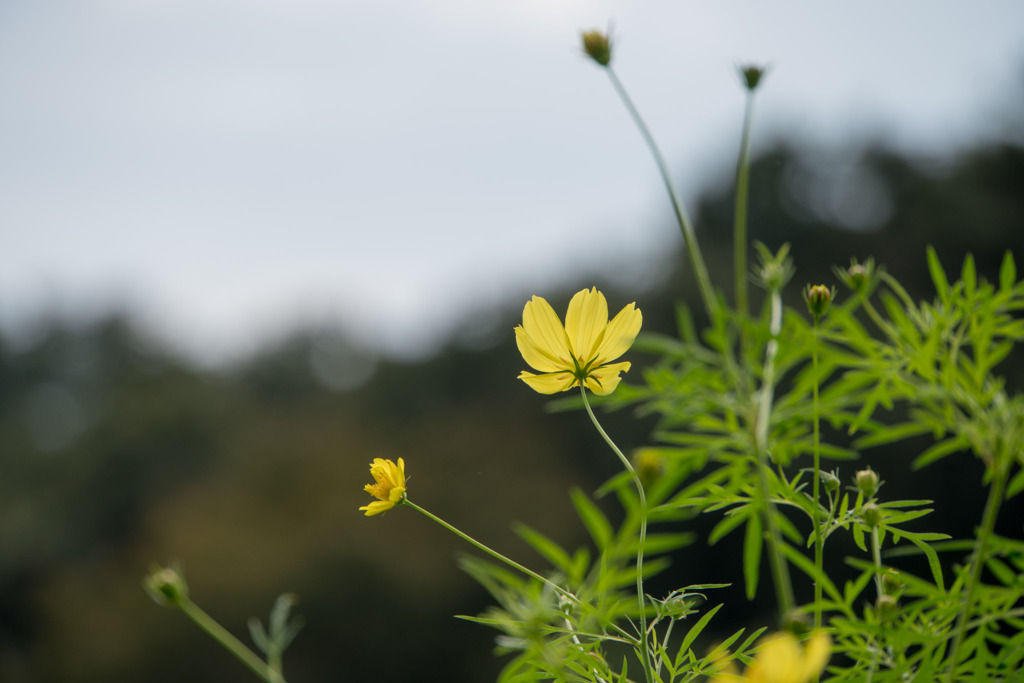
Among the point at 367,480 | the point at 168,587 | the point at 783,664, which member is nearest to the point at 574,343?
the point at 783,664

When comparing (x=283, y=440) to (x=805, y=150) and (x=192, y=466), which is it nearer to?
(x=192, y=466)

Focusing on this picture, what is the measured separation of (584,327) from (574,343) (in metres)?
0.01

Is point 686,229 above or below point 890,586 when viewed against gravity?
above

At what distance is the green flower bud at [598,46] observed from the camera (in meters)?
0.42

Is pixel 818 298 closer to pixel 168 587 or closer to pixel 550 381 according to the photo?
pixel 550 381

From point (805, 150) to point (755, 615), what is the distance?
5499 millimetres

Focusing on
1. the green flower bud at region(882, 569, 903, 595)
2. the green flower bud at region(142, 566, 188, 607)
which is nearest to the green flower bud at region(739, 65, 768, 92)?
the green flower bud at region(882, 569, 903, 595)

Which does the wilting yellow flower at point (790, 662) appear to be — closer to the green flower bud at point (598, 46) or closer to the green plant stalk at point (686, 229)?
the green plant stalk at point (686, 229)

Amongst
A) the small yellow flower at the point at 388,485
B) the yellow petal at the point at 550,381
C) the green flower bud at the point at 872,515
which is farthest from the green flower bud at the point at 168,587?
the green flower bud at the point at 872,515

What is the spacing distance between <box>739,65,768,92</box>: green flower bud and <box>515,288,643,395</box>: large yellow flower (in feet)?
0.43

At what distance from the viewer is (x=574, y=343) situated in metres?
0.40

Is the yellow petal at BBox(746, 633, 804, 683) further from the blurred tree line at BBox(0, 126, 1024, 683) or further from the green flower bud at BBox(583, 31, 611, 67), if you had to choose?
the blurred tree line at BBox(0, 126, 1024, 683)

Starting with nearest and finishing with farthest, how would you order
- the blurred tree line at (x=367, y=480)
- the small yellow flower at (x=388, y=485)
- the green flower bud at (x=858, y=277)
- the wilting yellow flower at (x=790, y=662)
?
1. the wilting yellow flower at (x=790, y=662)
2. the green flower bud at (x=858, y=277)
3. the small yellow flower at (x=388, y=485)
4. the blurred tree line at (x=367, y=480)

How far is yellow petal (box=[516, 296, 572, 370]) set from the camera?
403 millimetres
